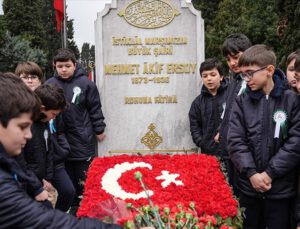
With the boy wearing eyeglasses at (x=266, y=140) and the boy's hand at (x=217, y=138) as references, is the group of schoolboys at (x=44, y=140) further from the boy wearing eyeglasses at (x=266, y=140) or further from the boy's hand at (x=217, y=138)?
the boy wearing eyeglasses at (x=266, y=140)

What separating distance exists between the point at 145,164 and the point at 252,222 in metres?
1.01

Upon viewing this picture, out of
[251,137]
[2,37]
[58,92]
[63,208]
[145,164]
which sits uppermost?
[2,37]

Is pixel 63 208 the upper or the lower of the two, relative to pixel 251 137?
lower

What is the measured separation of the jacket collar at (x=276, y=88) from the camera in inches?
136

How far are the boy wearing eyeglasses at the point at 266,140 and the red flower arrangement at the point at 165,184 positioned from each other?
275 millimetres

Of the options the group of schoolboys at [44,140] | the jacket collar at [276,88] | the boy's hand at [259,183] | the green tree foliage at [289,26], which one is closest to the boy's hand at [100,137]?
the group of schoolboys at [44,140]

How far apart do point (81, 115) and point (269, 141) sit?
259 cm

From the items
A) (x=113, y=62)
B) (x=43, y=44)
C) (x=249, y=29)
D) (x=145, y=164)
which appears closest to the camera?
(x=145, y=164)

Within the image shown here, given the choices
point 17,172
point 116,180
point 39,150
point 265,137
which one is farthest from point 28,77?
point 17,172

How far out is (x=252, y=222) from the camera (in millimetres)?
3619

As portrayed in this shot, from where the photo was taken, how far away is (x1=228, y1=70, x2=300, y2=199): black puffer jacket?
3.35m

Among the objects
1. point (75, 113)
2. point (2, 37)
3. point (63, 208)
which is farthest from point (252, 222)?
point (2, 37)

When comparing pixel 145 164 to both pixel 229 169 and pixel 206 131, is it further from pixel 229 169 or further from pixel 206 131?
pixel 206 131

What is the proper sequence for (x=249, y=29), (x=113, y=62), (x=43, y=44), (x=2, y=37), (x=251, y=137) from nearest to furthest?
1. (x=251, y=137)
2. (x=113, y=62)
3. (x=249, y=29)
4. (x=2, y=37)
5. (x=43, y=44)
